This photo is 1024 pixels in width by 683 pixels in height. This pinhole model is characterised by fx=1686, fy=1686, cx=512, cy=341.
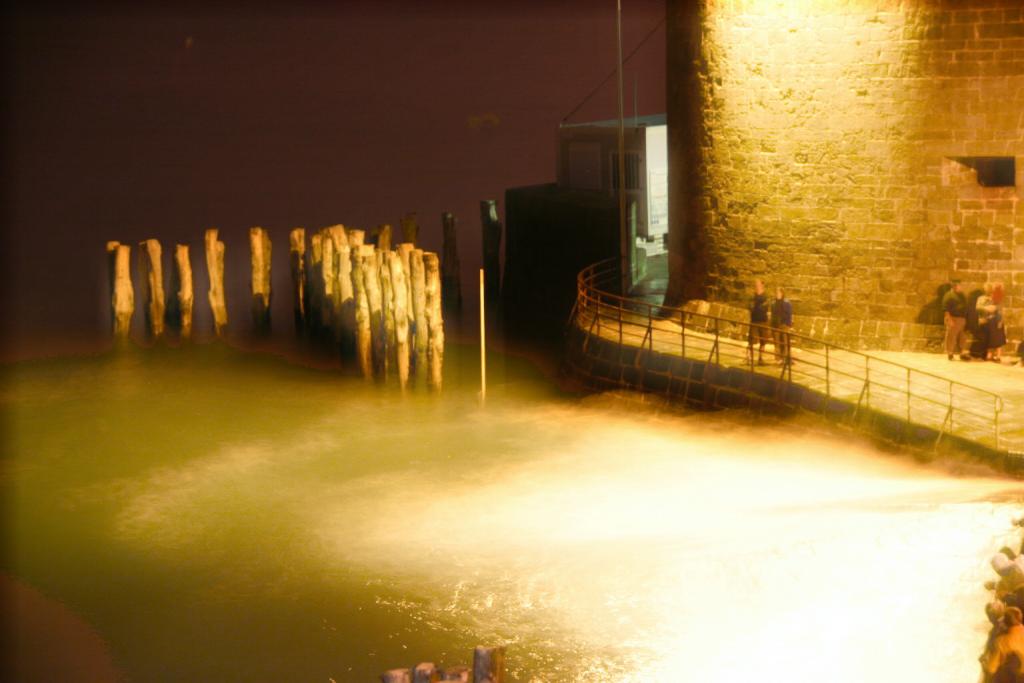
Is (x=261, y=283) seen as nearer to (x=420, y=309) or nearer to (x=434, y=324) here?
(x=420, y=309)

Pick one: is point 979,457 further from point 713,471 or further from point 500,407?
point 500,407

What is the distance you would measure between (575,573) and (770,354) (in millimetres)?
6604

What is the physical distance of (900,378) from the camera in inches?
811

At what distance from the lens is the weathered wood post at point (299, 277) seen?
28.8 meters

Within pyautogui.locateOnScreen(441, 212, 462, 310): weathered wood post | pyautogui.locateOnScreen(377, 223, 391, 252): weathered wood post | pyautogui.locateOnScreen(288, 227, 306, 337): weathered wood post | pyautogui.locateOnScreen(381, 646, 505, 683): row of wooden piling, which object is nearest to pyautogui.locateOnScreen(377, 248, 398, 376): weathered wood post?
→ pyautogui.locateOnScreen(288, 227, 306, 337): weathered wood post

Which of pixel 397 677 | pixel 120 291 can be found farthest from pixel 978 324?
pixel 120 291

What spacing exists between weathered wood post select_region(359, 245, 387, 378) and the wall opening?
8606mm

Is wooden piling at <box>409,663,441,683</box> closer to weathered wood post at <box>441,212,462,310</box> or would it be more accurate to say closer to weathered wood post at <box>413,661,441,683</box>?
weathered wood post at <box>413,661,441,683</box>

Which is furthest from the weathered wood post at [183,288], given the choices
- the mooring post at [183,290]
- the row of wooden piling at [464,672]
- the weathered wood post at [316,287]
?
the row of wooden piling at [464,672]

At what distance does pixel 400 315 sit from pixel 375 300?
80 cm

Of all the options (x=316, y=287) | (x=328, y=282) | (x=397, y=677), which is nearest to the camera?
(x=397, y=677)

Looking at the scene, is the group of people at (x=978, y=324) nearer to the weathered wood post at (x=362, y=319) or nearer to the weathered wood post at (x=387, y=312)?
the weathered wood post at (x=387, y=312)

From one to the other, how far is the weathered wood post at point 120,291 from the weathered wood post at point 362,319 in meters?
5.23

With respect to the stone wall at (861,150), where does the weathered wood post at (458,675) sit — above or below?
below
